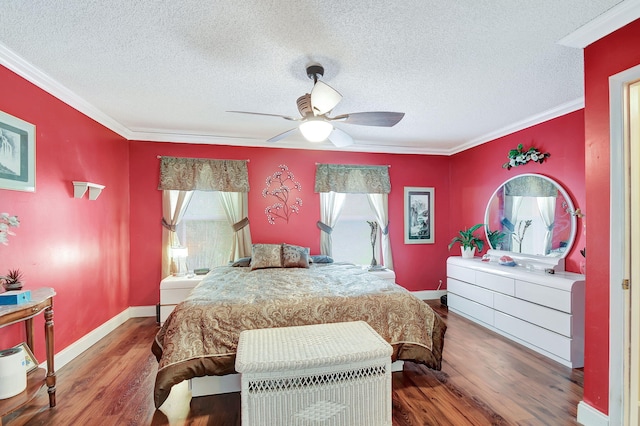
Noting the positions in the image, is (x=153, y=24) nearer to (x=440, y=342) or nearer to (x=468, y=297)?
(x=440, y=342)

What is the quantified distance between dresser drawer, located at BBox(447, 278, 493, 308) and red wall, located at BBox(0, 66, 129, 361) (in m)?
4.54

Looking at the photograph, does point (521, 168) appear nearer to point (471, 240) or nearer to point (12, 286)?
point (471, 240)

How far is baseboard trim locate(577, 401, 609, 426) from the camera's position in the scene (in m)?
1.87

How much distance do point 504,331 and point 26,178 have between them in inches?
191

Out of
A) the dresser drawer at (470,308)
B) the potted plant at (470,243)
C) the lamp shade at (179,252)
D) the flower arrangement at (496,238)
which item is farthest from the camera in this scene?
the potted plant at (470,243)

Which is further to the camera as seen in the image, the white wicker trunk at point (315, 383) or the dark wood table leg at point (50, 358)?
the dark wood table leg at point (50, 358)

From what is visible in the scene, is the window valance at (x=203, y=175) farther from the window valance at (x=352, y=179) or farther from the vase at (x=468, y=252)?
the vase at (x=468, y=252)

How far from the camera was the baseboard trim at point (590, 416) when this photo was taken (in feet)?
6.13

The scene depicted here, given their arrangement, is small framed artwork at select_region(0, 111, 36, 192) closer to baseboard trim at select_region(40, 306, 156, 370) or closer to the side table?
the side table

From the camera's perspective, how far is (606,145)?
6.13ft

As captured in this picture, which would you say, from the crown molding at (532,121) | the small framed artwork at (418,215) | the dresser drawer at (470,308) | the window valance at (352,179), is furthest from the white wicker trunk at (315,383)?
the small framed artwork at (418,215)

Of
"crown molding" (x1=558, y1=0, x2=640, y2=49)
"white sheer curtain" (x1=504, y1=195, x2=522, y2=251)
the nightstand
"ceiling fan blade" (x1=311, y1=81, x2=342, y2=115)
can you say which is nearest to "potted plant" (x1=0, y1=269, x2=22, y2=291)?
the nightstand

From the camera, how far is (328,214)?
479 centimetres

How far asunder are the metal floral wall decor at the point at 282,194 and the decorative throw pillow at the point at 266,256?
0.62 meters
